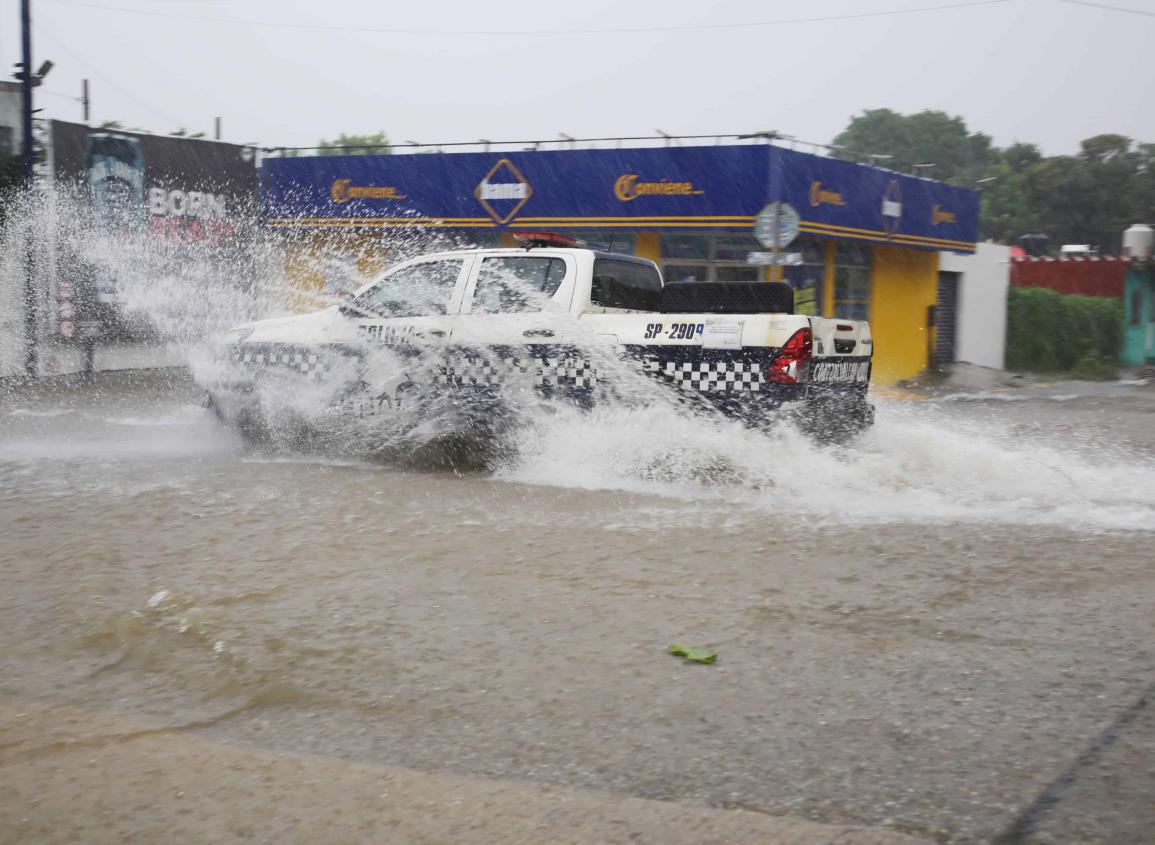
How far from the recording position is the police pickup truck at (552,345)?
8.36 metres

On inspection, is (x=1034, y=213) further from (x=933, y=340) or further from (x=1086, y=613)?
(x=1086, y=613)

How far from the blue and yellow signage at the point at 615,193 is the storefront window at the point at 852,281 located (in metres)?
0.75

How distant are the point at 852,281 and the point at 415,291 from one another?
15958 millimetres

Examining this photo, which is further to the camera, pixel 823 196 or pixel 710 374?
pixel 823 196

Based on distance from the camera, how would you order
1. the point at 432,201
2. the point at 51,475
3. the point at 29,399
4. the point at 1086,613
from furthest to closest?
the point at 432,201, the point at 29,399, the point at 51,475, the point at 1086,613

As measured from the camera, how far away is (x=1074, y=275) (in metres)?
36.7

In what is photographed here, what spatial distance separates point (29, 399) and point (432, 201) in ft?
29.7

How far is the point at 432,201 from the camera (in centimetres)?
2330

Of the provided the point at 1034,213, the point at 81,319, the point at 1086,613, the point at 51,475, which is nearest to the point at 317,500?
the point at 51,475

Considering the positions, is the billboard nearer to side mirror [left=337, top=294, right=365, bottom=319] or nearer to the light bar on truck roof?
side mirror [left=337, top=294, right=365, bottom=319]

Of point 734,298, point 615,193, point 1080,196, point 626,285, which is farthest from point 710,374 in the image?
point 1080,196

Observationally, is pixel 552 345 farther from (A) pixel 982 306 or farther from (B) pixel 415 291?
(A) pixel 982 306

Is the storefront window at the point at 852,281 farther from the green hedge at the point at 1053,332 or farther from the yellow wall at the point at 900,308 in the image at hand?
the green hedge at the point at 1053,332

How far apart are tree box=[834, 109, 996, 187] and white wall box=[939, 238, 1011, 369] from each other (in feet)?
174
